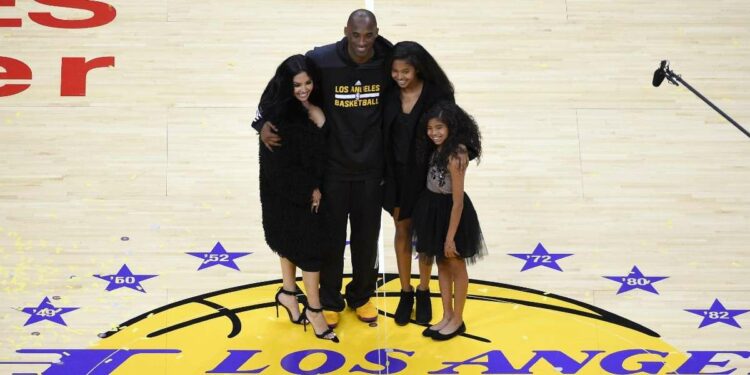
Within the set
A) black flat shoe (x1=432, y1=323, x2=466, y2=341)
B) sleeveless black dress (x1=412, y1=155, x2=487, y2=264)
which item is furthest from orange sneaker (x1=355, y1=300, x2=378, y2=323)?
sleeveless black dress (x1=412, y1=155, x2=487, y2=264)

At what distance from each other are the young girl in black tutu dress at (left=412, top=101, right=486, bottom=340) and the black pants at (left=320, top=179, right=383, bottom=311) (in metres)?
0.23

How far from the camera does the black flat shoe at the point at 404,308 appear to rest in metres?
5.48

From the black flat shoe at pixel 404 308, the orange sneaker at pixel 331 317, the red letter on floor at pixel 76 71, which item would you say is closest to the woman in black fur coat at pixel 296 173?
the orange sneaker at pixel 331 317

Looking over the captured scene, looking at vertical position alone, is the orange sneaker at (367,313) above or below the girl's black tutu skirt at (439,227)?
below

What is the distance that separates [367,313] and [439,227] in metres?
0.64

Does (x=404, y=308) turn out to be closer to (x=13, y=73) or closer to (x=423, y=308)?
(x=423, y=308)

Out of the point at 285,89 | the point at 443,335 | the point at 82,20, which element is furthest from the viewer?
the point at 82,20

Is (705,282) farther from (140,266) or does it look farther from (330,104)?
(140,266)

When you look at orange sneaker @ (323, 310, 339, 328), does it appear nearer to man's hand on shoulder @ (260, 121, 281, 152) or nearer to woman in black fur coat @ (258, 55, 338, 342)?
woman in black fur coat @ (258, 55, 338, 342)

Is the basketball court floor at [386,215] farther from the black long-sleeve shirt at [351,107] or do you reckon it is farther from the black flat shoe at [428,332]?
the black long-sleeve shirt at [351,107]

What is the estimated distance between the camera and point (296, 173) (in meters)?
5.12

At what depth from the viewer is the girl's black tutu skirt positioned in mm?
5172

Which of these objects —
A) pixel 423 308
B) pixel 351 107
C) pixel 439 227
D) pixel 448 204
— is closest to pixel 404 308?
pixel 423 308

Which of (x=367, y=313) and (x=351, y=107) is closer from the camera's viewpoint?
(x=351, y=107)
